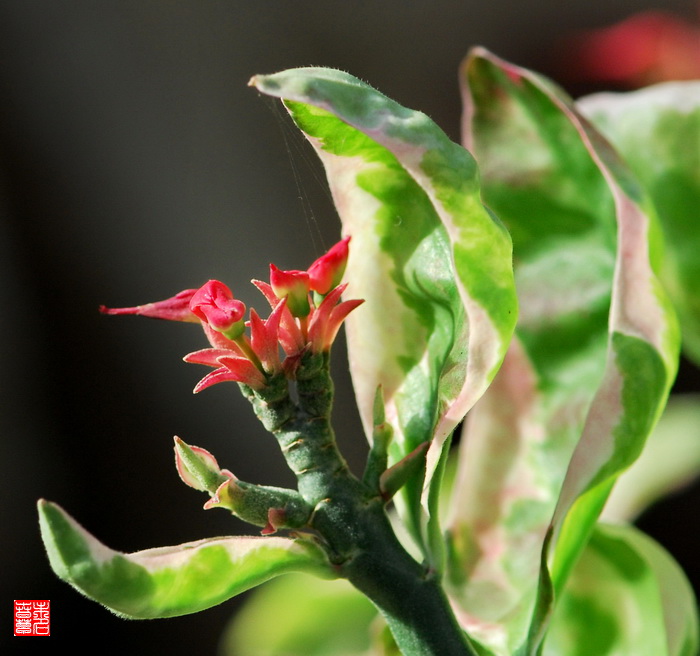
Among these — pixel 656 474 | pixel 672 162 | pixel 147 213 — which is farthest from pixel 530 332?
pixel 147 213

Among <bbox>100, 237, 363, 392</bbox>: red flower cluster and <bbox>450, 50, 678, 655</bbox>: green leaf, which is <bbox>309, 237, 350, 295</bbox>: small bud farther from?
<bbox>450, 50, 678, 655</bbox>: green leaf

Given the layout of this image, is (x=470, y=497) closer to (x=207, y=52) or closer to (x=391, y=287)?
(x=391, y=287)

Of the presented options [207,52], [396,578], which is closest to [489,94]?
[396,578]

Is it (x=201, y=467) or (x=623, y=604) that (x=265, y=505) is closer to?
(x=201, y=467)

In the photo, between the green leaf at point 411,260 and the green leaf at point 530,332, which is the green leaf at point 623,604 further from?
the green leaf at point 411,260

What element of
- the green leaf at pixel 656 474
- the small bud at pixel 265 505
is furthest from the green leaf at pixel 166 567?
the green leaf at pixel 656 474
